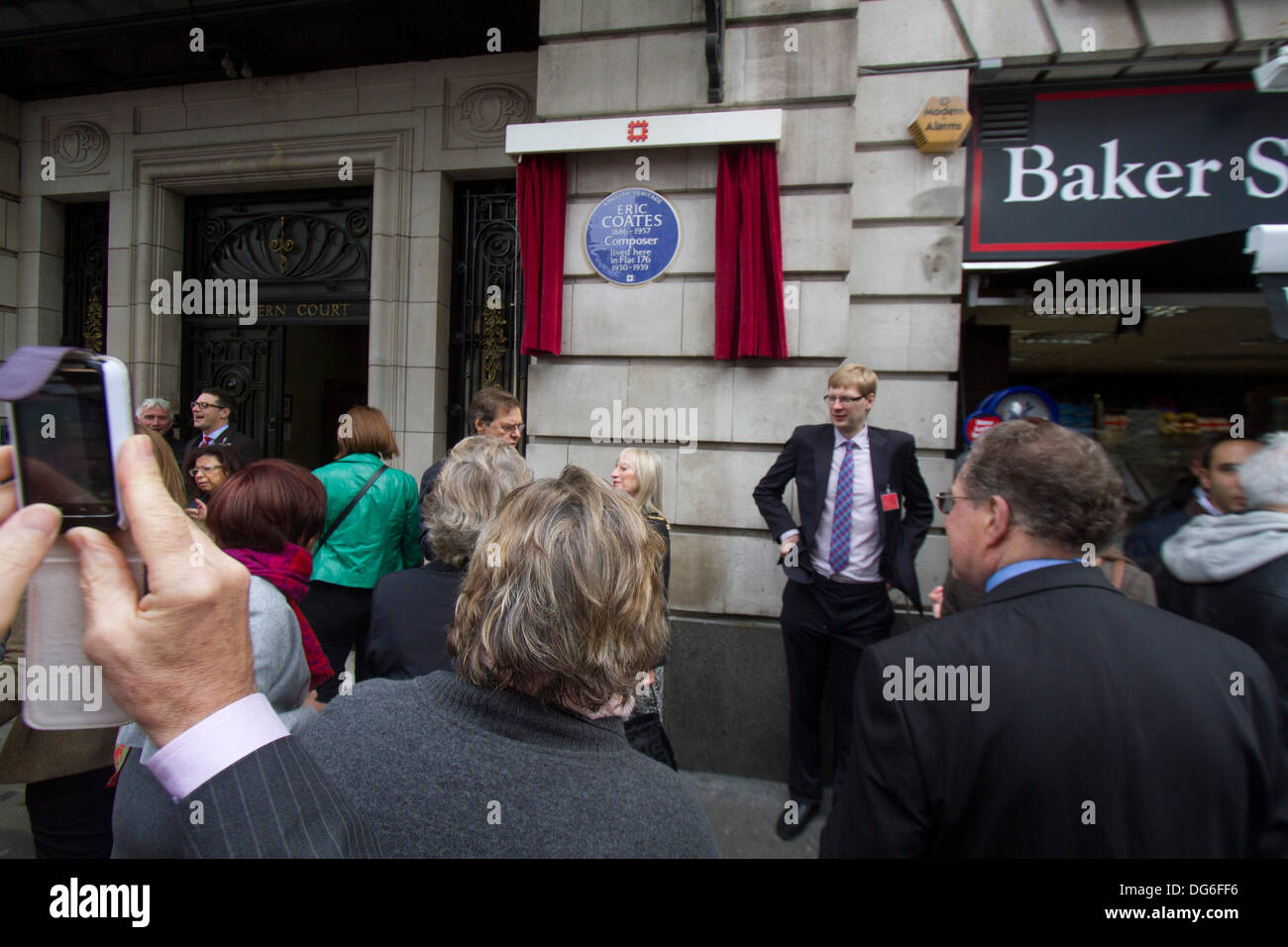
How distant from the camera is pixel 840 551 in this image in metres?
4.21

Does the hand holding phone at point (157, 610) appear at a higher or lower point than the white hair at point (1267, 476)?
lower

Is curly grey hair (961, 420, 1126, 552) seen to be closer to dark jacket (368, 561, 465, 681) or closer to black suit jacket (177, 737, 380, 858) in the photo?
black suit jacket (177, 737, 380, 858)

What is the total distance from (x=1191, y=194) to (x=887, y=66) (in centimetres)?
236

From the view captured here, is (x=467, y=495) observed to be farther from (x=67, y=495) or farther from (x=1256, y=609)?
(x=1256, y=609)

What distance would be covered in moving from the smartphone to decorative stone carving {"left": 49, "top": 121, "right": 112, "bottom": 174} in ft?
29.0

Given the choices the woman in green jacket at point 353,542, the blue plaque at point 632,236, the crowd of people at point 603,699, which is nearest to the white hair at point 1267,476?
the crowd of people at point 603,699

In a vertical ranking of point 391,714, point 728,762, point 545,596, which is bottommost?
point 728,762

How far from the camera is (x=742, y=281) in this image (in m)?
4.80

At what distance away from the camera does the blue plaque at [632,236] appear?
200 inches

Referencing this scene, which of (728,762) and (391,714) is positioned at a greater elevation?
(391,714)

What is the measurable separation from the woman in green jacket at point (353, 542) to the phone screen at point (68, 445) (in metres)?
3.34

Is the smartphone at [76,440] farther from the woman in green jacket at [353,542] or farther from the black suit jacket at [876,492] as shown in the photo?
the black suit jacket at [876,492]
